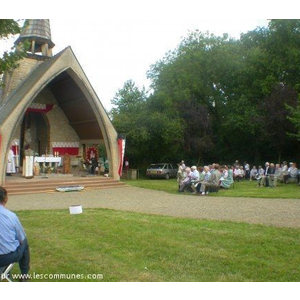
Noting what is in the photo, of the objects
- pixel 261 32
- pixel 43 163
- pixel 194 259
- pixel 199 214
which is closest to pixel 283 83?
pixel 261 32

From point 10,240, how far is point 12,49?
5.70 metres

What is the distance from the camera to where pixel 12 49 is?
27.9ft

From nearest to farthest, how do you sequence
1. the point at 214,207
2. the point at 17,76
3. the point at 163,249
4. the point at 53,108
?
1. the point at 163,249
2. the point at 214,207
3. the point at 17,76
4. the point at 53,108

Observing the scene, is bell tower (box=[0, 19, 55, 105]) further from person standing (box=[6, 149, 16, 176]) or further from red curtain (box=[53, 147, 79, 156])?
red curtain (box=[53, 147, 79, 156])

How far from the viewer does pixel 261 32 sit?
33062mm

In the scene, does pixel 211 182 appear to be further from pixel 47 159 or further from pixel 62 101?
pixel 62 101

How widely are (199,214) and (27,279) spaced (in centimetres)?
576

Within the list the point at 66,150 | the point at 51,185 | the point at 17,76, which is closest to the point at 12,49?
the point at 51,185

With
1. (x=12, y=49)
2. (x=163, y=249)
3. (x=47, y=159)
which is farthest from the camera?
(x=47, y=159)

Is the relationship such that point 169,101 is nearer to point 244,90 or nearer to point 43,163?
point 244,90

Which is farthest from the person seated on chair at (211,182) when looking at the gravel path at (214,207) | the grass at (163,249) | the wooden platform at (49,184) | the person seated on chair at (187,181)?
the wooden platform at (49,184)

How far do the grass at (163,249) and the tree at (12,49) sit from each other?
3779mm

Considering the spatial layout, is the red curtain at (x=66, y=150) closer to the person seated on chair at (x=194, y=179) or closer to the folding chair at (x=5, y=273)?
the person seated on chair at (x=194, y=179)

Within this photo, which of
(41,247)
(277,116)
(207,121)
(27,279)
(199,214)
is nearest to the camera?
(27,279)
